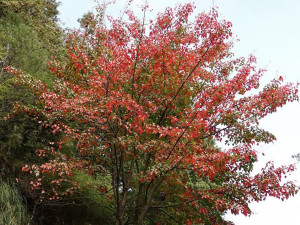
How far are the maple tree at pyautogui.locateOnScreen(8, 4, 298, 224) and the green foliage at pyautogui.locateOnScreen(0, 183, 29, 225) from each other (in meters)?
1.02

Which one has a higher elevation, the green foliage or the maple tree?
the maple tree

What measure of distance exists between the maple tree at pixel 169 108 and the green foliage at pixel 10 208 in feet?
3.36

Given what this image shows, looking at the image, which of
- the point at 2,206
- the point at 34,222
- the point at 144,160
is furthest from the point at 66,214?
the point at 144,160

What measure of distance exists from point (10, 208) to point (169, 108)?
514cm

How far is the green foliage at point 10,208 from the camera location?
22.8 feet

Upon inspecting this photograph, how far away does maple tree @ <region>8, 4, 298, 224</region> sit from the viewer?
20.1 ft

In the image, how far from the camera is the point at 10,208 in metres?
7.33

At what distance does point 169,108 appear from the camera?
755cm

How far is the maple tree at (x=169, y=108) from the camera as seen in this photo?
20.1ft

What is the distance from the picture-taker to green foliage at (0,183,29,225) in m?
6.94

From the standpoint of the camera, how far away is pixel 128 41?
8164mm

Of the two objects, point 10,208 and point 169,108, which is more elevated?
point 169,108

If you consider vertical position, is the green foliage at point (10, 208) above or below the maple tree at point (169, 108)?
below

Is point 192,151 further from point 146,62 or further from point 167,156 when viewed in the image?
point 146,62
